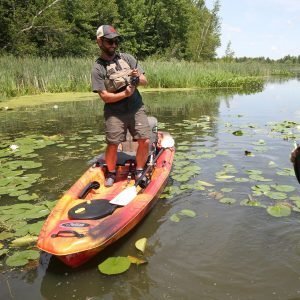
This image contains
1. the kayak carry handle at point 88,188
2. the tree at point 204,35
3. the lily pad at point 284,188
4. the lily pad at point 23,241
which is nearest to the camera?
the lily pad at point 23,241

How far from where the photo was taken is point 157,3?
40312mm

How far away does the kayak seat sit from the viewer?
3.50 m

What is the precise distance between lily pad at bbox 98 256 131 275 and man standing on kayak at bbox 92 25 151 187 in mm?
1414

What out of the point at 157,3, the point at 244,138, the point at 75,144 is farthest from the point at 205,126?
the point at 157,3

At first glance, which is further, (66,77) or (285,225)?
(66,77)

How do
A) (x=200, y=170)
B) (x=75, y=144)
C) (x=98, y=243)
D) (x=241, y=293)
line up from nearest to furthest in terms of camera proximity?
(x=241, y=293) → (x=98, y=243) → (x=200, y=170) → (x=75, y=144)

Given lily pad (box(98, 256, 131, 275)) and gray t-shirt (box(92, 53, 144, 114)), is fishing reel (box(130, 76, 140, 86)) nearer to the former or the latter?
gray t-shirt (box(92, 53, 144, 114))

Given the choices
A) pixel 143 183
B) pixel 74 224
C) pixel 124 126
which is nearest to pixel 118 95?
pixel 124 126

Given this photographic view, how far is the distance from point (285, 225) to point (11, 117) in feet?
30.9

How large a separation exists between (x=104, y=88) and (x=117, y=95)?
0.19 m

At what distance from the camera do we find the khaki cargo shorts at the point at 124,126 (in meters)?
4.53

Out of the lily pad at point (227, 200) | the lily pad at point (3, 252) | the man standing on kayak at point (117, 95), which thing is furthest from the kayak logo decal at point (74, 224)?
the lily pad at point (227, 200)

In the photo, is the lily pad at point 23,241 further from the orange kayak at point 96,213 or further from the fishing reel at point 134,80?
the fishing reel at point 134,80

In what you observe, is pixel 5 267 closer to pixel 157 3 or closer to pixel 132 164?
pixel 132 164
